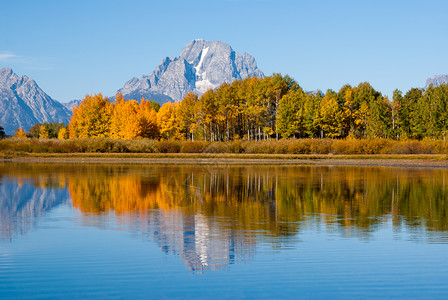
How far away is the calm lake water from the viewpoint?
10180mm

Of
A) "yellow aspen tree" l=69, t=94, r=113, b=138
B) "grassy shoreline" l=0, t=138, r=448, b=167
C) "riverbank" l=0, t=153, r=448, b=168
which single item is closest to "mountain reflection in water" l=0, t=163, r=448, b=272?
"riverbank" l=0, t=153, r=448, b=168

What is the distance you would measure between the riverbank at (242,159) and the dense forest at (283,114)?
17.1m

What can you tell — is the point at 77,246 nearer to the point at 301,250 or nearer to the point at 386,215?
the point at 301,250

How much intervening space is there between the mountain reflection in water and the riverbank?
2551cm

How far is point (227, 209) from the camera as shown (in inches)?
818

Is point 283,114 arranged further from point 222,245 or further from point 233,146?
point 222,245

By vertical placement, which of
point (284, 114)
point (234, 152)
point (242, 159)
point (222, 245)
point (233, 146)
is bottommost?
point (222, 245)

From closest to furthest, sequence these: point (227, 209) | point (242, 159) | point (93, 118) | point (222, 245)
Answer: point (222, 245)
point (227, 209)
point (242, 159)
point (93, 118)

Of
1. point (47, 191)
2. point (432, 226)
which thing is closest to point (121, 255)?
point (432, 226)

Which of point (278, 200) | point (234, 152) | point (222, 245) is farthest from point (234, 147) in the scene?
point (222, 245)

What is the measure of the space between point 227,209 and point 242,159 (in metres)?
42.5

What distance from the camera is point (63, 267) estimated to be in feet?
38.1

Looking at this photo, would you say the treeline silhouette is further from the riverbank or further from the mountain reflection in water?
the mountain reflection in water

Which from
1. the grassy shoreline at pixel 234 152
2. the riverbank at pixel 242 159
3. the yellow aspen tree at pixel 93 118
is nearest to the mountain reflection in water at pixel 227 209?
the riverbank at pixel 242 159
